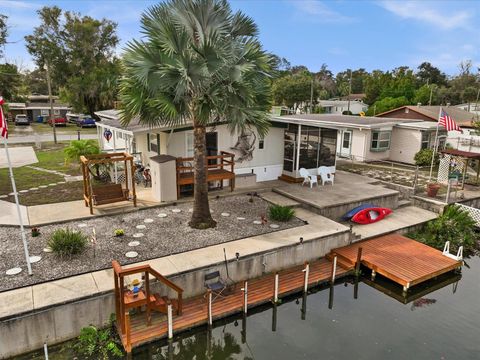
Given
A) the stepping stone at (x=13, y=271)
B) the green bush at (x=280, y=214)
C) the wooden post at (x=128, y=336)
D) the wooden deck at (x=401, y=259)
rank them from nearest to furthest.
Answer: the wooden post at (x=128, y=336) → the stepping stone at (x=13, y=271) → the wooden deck at (x=401, y=259) → the green bush at (x=280, y=214)

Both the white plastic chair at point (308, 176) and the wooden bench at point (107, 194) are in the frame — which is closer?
the wooden bench at point (107, 194)

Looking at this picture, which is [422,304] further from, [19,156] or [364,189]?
[19,156]

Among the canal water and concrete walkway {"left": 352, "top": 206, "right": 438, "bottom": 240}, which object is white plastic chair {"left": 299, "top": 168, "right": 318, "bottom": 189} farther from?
the canal water

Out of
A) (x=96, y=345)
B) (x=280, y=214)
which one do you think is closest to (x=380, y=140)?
(x=280, y=214)

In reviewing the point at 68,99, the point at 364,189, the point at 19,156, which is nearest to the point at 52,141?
the point at 19,156

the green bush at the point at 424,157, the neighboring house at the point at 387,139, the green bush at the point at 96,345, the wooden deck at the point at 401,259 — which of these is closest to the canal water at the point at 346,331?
the green bush at the point at 96,345

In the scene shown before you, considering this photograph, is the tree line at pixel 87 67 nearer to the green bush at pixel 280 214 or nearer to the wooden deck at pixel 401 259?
the green bush at pixel 280 214

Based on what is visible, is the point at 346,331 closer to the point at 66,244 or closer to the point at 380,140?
the point at 66,244
